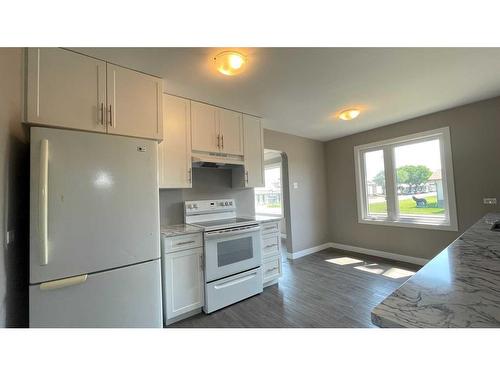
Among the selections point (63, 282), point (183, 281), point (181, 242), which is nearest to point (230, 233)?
point (181, 242)

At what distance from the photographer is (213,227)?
2221 mm

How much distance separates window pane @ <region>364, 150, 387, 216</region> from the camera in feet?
12.6

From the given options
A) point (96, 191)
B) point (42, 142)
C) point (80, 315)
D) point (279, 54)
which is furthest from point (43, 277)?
point (279, 54)

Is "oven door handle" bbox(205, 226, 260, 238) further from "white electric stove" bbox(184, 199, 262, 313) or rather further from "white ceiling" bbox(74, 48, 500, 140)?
"white ceiling" bbox(74, 48, 500, 140)

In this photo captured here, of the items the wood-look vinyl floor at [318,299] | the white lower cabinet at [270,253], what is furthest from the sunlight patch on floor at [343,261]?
the white lower cabinet at [270,253]

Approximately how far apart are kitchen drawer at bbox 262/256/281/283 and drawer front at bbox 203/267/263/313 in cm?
16

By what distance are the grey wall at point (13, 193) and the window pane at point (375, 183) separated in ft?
15.4

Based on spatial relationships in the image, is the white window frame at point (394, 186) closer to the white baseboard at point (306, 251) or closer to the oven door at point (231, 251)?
the white baseboard at point (306, 251)

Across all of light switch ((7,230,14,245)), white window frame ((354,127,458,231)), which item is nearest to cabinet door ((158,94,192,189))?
light switch ((7,230,14,245))

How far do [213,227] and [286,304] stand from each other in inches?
47.1

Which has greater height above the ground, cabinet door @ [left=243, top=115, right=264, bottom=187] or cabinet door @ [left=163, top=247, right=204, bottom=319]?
cabinet door @ [left=243, top=115, right=264, bottom=187]

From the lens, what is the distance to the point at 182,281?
2037 mm

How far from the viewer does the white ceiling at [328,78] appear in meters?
1.67
